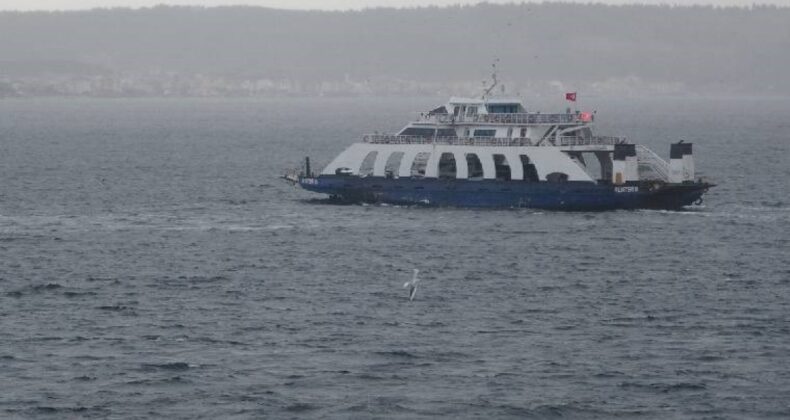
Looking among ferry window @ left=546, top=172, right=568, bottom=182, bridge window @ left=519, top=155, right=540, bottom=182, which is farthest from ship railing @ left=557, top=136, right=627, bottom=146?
bridge window @ left=519, top=155, right=540, bottom=182

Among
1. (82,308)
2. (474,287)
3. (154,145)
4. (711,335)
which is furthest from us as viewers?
(154,145)

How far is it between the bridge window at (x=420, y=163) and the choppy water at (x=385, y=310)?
5.56m

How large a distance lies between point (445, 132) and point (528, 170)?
6.74m

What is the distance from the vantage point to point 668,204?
9806 cm

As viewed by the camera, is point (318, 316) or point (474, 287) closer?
point (318, 316)

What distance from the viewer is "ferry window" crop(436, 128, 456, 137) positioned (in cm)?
10381

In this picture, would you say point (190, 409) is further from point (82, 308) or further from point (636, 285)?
point (636, 285)

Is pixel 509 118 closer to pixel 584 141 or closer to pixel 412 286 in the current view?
pixel 584 141

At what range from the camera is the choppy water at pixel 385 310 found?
169 feet

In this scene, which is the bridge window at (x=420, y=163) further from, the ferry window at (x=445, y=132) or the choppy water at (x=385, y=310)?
the choppy water at (x=385, y=310)

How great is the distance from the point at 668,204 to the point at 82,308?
45.2 metres

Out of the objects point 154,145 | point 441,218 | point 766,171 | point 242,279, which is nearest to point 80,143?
point 154,145

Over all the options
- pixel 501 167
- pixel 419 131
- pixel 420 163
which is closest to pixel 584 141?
pixel 501 167

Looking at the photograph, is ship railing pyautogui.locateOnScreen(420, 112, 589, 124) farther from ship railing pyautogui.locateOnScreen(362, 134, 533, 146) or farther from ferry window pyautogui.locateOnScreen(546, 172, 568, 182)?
ferry window pyautogui.locateOnScreen(546, 172, 568, 182)
